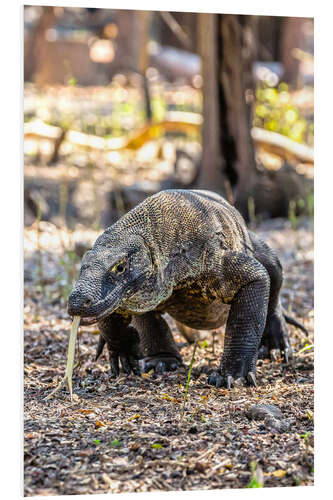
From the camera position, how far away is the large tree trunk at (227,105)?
7137 millimetres

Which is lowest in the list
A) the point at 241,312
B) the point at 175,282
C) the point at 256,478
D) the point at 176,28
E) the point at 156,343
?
the point at 256,478

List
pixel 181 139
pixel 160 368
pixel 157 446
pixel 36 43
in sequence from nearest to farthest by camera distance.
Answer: pixel 157 446
pixel 160 368
pixel 181 139
pixel 36 43

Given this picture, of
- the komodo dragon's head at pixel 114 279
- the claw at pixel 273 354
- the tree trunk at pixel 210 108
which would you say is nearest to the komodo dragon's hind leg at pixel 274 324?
the claw at pixel 273 354

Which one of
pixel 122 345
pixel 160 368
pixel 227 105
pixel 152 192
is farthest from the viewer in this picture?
pixel 152 192

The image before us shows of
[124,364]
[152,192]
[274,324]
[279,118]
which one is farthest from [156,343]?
[279,118]

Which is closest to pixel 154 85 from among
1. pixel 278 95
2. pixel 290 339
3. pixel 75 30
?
pixel 75 30

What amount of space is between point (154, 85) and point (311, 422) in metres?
13.8

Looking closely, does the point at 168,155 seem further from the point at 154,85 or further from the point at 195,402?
the point at 195,402

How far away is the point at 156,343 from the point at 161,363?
0.10 m

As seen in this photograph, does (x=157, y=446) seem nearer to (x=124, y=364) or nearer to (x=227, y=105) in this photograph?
(x=124, y=364)

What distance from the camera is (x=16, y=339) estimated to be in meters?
3.03

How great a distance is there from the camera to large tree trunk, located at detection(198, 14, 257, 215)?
7.14 meters

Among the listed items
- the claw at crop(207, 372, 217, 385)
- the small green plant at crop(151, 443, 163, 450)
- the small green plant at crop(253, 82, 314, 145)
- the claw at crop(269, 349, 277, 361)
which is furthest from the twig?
the small green plant at crop(151, 443, 163, 450)

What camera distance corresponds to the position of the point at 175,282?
3.52 m
